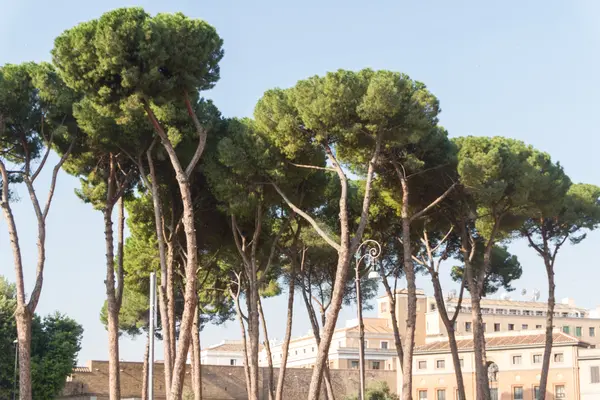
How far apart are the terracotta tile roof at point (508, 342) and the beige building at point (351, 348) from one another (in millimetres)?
9802

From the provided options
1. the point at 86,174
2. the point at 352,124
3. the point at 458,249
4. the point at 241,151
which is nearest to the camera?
the point at 352,124

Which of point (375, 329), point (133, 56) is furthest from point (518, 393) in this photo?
point (133, 56)

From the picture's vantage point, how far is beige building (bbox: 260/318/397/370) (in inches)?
2478

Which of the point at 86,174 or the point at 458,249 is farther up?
the point at 86,174

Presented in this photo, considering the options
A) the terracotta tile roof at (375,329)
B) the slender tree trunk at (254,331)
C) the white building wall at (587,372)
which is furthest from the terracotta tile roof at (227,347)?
the slender tree trunk at (254,331)

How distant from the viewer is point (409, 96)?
19.8m

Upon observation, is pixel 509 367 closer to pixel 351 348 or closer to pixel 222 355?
pixel 351 348

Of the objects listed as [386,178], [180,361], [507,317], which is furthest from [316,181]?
[507,317]

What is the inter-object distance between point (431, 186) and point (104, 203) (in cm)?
909

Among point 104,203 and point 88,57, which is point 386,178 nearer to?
point 104,203

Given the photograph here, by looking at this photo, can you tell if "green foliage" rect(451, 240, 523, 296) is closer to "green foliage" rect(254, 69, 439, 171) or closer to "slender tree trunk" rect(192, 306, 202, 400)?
"slender tree trunk" rect(192, 306, 202, 400)

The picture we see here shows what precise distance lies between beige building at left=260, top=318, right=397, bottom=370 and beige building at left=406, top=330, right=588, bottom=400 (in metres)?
10.2

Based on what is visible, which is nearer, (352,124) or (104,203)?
(352,124)

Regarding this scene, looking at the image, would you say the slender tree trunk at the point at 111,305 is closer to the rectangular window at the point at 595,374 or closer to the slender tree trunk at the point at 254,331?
the slender tree trunk at the point at 254,331
